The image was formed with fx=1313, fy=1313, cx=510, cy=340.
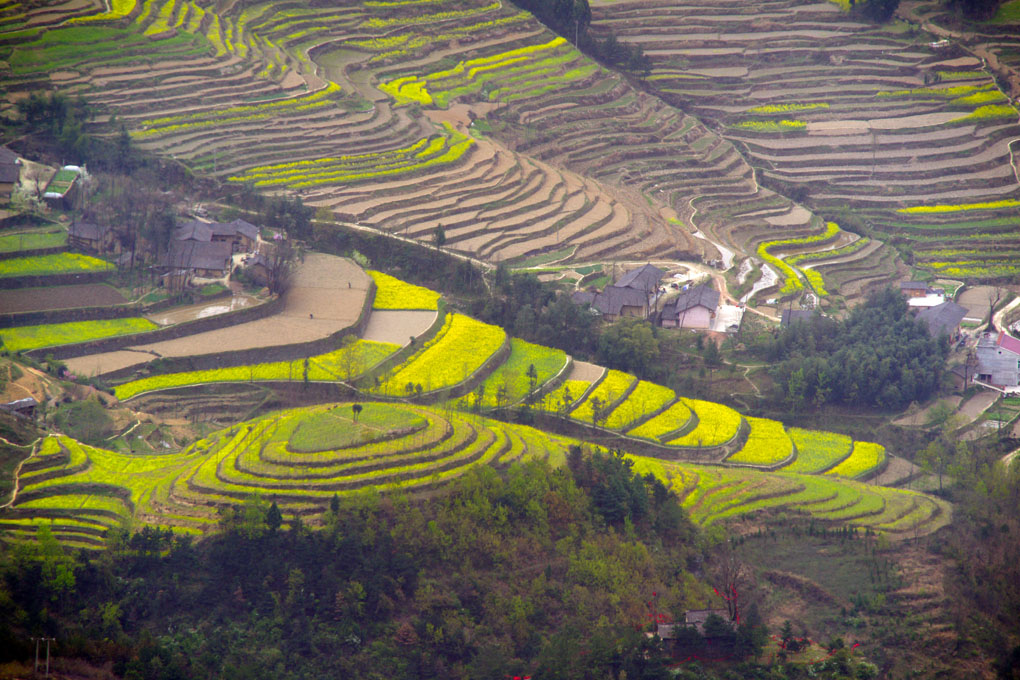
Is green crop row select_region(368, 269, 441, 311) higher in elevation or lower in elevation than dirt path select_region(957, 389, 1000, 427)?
higher

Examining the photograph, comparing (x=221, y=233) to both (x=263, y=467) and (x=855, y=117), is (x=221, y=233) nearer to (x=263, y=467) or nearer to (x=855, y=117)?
(x=263, y=467)

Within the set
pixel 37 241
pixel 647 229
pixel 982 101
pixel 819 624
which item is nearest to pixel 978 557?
pixel 819 624

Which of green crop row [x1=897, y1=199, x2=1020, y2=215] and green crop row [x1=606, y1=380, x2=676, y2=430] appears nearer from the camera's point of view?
green crop row [x1=606, y1=380, x2=676, y2=430]

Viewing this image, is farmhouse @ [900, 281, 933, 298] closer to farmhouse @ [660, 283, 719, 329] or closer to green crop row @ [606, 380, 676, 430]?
farmhouse @ [660, 283, 719, 329]

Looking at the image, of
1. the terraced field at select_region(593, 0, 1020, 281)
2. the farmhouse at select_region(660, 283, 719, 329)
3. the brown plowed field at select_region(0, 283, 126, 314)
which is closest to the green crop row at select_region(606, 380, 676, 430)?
the farmhouse at select_region(660, 283, 719, 329)

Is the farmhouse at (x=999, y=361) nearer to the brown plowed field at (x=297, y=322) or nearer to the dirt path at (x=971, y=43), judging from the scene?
the brown plowed field at (x=297, y=322)

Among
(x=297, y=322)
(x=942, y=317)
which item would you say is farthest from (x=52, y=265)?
(x=942, y=317)

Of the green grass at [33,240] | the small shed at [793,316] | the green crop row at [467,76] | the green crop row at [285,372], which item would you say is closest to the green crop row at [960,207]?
the small shed at [793,316]

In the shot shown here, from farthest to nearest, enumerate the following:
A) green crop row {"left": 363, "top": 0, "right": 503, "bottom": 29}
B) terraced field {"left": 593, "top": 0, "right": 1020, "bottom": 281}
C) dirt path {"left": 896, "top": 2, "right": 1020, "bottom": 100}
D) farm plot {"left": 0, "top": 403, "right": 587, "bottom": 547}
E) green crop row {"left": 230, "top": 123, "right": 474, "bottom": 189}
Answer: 1. dirt path {"left": 896, "top": 2, "right": 1020, "bottom": 100}
2. green crop row {"left": 363, "top": 0, "right": 503, "bottom": 29}
3. terraced field {"left": 593, "top": 0, "right": 1020, "bottom": 281}
4. green crop row {"left": 230, "top": 123, "right": 474, "bottom": 189}
5. farm plot {"left": 0, "top": 403, "right": 587, "bottom": 547}
